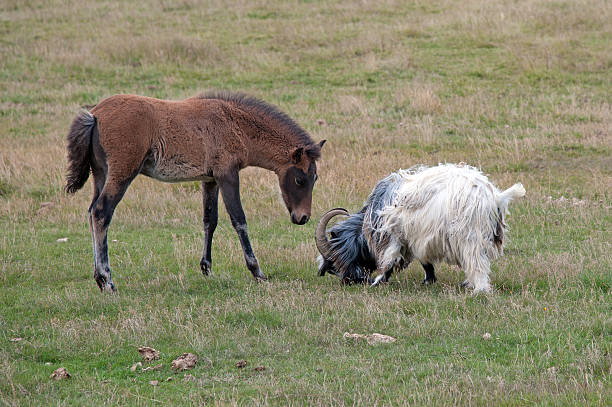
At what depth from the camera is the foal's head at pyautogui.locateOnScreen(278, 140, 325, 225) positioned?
884cm

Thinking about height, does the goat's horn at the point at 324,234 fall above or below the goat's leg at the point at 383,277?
above

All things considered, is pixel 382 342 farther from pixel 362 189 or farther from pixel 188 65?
pixel 188 65

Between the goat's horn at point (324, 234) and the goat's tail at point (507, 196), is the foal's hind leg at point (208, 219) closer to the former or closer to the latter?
the goat's horn at point (324, 234)

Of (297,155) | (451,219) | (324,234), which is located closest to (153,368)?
(324,234)

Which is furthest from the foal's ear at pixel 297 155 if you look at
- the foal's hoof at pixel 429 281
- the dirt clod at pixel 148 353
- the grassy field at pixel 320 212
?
the dirt clod at pixel 148 353

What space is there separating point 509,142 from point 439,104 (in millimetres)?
3026

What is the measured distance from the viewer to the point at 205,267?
9.08 m

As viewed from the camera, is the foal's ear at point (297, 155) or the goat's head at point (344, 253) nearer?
the goat's head at point (344, 253)

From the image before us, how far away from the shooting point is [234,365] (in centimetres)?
613

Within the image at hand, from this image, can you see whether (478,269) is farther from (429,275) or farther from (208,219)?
(208,219)

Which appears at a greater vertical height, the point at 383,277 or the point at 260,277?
the point at 383,277

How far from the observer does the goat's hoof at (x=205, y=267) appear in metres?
9.05

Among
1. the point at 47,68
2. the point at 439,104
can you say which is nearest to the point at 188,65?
the point at 47,68

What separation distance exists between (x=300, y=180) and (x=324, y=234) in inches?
28.1
